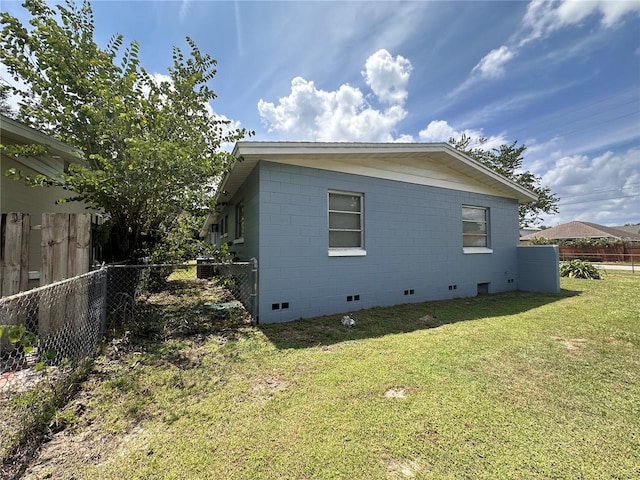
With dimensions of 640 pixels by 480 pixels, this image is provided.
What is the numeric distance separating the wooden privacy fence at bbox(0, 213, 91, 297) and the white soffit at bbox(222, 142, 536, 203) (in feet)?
8.83

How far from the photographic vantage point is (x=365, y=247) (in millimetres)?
6484

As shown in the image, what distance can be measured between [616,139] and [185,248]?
2654cm

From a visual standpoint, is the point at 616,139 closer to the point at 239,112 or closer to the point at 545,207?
the point at 545,207

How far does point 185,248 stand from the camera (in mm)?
5520

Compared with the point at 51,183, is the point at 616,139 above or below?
above

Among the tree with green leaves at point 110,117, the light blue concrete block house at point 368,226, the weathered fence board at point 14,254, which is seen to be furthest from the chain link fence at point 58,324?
the light blue concrete block house at point 368,226

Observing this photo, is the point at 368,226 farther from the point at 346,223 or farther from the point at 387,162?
the point at 387,162

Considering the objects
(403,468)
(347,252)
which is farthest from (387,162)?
(403,468)

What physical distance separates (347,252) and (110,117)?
16.2ft

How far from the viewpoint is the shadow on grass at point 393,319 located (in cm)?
458

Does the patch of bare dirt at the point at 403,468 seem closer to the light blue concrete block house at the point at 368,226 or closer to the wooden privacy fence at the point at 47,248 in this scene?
the light blue concrete block house at the point at 368,226

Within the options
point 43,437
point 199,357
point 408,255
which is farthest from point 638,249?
point 43,437

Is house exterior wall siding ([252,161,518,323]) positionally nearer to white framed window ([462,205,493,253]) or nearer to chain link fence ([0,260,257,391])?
white framed window ([462,205,493,253])

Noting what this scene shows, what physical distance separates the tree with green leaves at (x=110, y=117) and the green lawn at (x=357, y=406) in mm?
2251
